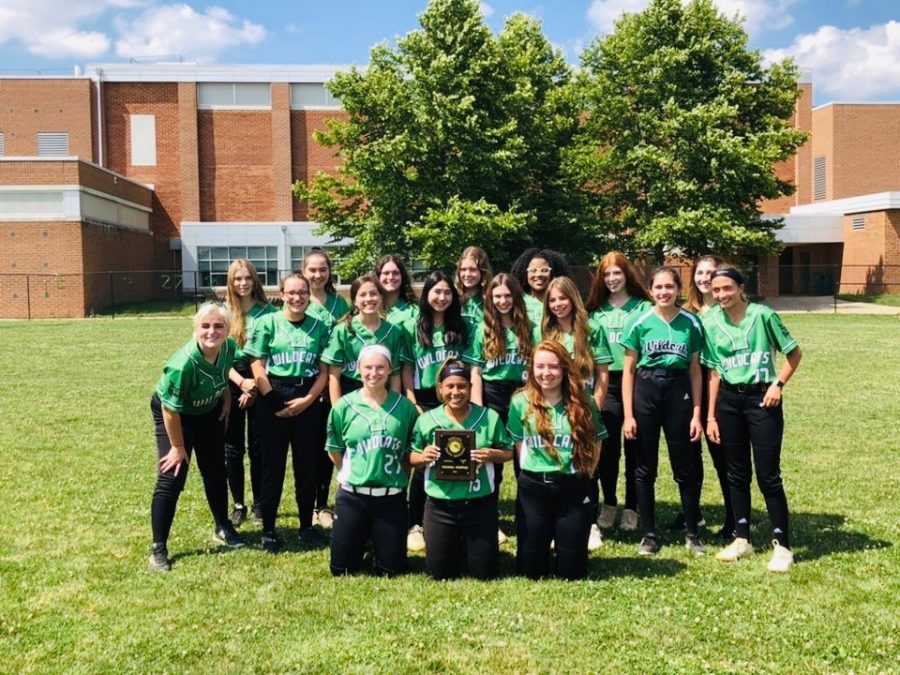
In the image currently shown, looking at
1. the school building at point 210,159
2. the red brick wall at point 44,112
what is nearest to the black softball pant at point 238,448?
the school building at point 210,159

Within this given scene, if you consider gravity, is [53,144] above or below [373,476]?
above

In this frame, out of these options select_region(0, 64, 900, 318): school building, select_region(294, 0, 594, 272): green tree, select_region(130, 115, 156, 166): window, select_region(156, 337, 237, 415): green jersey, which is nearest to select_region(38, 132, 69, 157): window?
select_region(0, 64, 900, 318): school building

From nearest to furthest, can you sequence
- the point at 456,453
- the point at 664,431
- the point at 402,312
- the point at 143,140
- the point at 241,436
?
the point at 456,453 → the point at 664,431 → the point at 402,312 → the point at 241,436 → the point at 143,140

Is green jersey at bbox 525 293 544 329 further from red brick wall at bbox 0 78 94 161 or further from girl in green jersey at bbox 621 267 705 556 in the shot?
red brick wall at bbox 0 78 94 161

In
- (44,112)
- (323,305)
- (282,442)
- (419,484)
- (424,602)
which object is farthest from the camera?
(44,112)

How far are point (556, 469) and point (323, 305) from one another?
2242mm

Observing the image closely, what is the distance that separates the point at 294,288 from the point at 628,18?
32.9 metres

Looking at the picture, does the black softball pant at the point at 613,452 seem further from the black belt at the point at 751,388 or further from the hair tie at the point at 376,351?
the hair tie at the point at 376,351

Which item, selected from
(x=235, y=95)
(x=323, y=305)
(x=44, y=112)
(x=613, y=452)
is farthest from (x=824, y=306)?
(x=44, y=112)

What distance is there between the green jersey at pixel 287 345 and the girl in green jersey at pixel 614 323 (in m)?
2.00

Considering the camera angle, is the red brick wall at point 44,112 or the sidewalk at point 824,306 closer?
the sidewalk at point 824,306

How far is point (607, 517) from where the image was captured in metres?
6.03

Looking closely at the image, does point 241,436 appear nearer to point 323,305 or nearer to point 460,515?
point 323,305

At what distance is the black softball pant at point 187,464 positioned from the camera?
5176 millimetres
